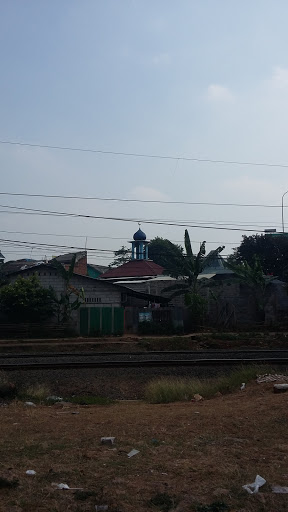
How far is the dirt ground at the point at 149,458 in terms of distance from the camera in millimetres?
5316

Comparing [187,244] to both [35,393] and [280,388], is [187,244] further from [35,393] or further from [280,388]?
[280,388]

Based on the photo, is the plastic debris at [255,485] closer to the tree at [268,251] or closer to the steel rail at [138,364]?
the steel rail at [138,364]

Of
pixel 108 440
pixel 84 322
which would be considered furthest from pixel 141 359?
pixel 108 440

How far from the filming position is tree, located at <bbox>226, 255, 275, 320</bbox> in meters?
35.6

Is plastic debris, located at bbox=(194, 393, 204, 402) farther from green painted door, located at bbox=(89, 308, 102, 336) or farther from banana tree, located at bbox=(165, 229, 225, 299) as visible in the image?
banana tree, located at bbox=(165, 229, 225, 299)

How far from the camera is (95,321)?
32250 mm

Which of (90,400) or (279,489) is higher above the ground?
(279,489)

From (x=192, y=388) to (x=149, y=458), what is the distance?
7.22m

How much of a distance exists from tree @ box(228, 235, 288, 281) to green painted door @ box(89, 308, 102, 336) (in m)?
22.8

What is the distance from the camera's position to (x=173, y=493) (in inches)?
214

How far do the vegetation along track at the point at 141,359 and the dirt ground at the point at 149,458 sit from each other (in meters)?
7.99

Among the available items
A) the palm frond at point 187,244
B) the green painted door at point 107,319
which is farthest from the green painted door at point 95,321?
the palm frond at point 187,244

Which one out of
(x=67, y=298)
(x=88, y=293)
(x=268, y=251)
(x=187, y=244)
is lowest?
(x=67, y=298)

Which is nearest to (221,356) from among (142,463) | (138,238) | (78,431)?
(78,431)
